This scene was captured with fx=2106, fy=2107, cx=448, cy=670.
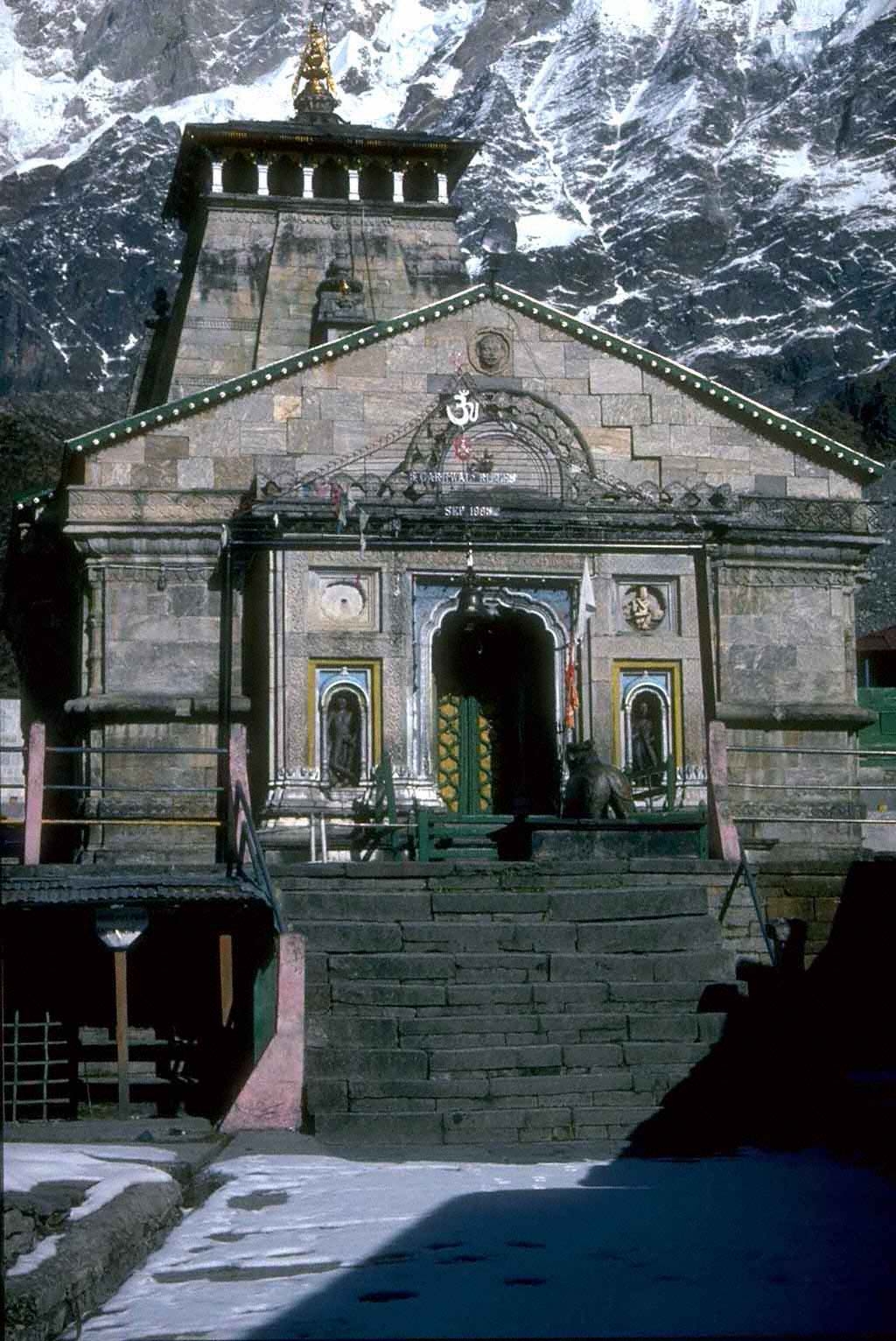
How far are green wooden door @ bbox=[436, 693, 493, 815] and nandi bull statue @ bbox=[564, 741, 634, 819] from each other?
3.96m

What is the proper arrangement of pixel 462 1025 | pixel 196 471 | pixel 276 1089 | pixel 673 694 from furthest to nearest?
pixel 196 471 → pixel 673 694 → pixel 462 1025 → pixel 276 1089

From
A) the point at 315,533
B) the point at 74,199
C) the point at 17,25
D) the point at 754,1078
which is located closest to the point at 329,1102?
the point at 754,1078

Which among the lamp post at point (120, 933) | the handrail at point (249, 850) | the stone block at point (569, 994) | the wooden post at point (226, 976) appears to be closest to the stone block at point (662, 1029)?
the stone block at point (569, 994)

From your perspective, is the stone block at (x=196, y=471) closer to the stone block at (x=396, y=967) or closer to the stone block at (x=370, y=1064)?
the stone block at (x=396, y=967)

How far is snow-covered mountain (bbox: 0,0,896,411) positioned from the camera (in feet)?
412

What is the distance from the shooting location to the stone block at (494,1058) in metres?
17.0

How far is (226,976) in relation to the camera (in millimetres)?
20562

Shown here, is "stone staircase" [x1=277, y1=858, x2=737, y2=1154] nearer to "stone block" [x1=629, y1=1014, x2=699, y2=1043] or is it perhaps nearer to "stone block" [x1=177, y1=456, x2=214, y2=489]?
"stone block" [x1=629, y1=1014, x2=699, y2=1043]

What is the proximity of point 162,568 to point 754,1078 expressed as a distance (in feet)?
39.1

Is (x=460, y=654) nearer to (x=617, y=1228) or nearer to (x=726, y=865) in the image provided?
(x=726, y=865)

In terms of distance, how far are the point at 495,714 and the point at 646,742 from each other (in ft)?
7.87

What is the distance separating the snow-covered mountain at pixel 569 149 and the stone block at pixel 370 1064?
103 metres

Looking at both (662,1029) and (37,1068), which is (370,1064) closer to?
(662,1029)

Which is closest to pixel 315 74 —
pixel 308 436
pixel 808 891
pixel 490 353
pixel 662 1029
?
pixel 490 353
